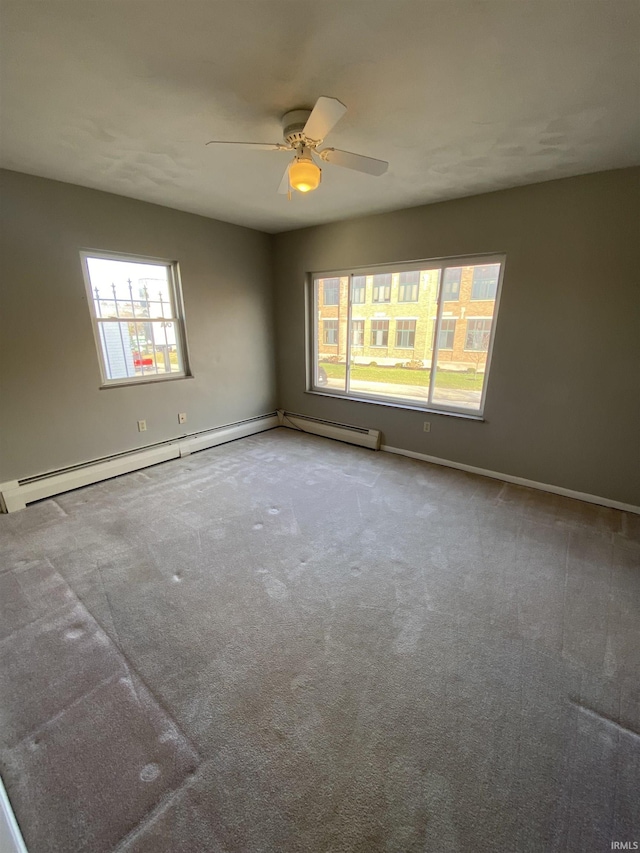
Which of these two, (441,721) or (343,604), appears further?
(343,604)

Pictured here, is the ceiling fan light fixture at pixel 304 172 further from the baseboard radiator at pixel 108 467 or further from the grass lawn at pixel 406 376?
the baseboard radiator at pixel 108 467

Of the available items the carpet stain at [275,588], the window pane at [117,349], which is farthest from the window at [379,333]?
the carpet stain at [275,588]

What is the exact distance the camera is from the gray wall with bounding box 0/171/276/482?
8.63 ft

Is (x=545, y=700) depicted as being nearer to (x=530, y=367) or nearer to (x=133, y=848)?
(x=133, y=848)

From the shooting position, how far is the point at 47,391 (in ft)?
9.41

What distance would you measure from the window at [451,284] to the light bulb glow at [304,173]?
2.00 meters

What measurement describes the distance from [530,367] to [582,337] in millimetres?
412

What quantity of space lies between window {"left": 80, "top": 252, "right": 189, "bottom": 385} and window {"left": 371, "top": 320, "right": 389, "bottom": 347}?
2146mm

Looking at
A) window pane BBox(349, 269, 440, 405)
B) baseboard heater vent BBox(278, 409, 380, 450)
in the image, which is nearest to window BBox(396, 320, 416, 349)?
window pane BBox(349, 269, 440, 405)

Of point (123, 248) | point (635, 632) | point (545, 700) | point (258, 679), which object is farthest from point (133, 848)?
point (123, 248)

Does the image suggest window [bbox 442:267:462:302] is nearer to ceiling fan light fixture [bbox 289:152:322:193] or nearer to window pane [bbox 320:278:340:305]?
window pane [bbox 320:278:340:305]

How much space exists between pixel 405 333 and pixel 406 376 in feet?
1.55

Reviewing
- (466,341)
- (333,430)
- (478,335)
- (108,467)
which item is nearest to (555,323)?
(478,335)

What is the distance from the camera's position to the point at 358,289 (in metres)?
3.98
